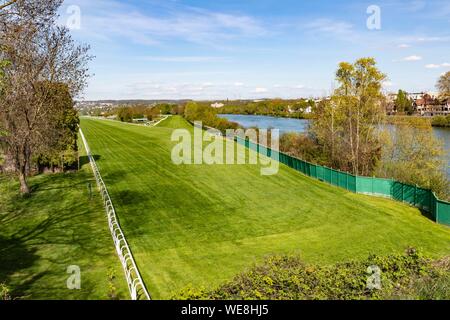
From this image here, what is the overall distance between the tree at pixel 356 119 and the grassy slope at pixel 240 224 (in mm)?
6320

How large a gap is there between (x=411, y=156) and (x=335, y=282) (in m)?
25.3

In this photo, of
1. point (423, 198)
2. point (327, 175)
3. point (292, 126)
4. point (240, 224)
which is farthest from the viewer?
point (292, 126)

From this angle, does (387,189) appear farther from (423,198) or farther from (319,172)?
(319,172)

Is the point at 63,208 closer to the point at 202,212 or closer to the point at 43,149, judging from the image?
the point at 202,212

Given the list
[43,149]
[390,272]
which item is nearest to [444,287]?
[390,272]

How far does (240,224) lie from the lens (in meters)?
18.0

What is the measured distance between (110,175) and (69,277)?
57.9ft

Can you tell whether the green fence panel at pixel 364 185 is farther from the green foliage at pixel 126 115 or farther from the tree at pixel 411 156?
the green foliage at pixel 126 115

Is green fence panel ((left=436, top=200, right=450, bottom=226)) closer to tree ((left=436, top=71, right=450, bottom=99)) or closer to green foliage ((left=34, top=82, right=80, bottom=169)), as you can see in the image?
green foliage ((left=34, top=82, right=80, bottom=169))

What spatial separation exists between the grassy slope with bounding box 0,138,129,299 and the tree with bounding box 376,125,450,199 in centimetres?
2001

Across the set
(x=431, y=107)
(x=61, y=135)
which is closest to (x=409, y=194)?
(x=61, y=135)

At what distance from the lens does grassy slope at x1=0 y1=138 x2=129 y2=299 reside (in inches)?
429

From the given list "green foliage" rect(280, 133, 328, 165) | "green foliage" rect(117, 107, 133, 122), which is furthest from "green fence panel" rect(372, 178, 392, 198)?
"green foliage" rect(117, 107, 133, 122)

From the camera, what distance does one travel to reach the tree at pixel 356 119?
31609mm
